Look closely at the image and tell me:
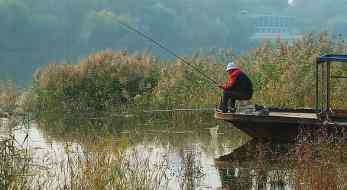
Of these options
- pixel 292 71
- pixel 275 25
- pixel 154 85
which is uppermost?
pixel 275 25

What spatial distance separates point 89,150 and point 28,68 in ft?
168

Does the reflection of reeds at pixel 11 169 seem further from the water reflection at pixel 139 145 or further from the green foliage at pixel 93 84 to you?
the green foliage at pixel 93 84

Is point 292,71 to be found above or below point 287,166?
above

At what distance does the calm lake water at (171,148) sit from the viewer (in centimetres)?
1073

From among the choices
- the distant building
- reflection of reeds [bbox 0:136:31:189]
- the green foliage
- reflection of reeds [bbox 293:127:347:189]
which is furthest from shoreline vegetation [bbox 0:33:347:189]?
the distant building

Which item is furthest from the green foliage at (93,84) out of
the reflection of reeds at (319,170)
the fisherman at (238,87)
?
the reflection of reeds at (319,170)

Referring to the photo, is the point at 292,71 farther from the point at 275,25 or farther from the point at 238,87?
the point at 275,25

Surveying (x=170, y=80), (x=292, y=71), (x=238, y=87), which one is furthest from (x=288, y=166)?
(x=170, y=80)

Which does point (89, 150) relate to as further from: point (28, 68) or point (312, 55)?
point (28, 68)

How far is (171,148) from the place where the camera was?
49.2ft

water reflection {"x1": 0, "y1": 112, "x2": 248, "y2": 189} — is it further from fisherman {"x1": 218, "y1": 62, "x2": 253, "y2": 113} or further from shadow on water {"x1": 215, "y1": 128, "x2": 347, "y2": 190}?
fisherman {"x1": 218, "y1": 62, "x2": 253, "y2": 113}

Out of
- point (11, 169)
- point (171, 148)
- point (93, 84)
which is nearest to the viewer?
point (11, 169)

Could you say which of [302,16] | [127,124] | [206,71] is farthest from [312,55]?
[302,16]

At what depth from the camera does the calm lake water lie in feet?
35.2
